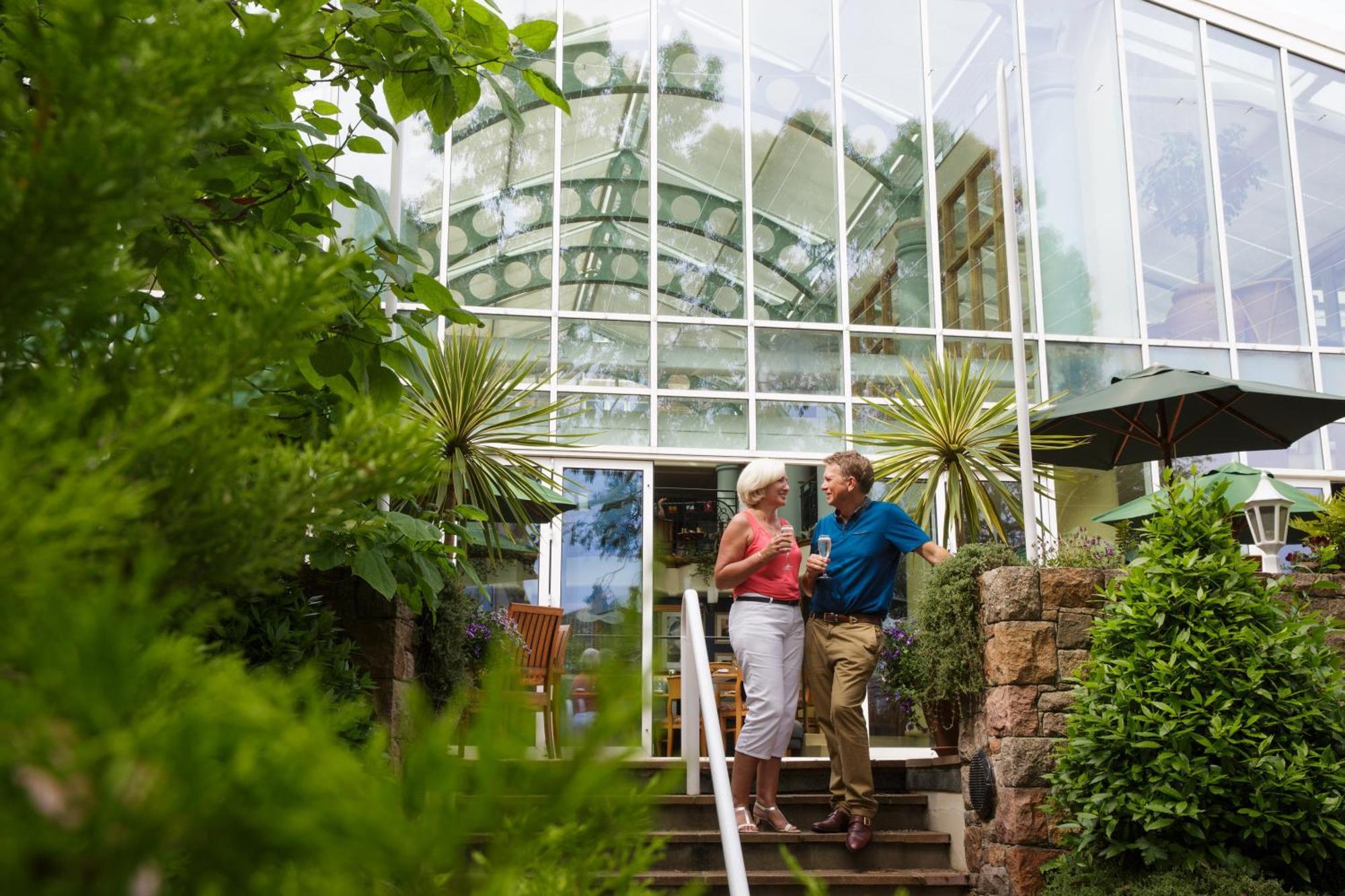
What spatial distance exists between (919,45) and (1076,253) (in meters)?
2.38

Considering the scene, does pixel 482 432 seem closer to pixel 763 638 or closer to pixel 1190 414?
pixel 763 638

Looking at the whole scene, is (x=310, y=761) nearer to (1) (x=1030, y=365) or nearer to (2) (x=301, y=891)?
(2) (x=301, y=891)

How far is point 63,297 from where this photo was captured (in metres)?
0.57

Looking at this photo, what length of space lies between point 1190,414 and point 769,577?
3371 mm

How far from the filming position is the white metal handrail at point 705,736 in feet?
9.57

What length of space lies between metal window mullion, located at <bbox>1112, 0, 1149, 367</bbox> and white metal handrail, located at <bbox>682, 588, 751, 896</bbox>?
6259 millimetres

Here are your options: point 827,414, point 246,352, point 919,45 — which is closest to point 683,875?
point 246,352

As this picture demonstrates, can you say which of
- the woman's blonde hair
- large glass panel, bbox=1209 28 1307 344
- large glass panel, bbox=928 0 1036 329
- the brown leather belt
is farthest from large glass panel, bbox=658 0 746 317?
the brown leather belt

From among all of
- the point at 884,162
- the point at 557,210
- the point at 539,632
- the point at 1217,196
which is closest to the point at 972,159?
the point at 884,162

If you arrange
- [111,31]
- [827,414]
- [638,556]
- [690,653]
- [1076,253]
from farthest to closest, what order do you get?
1. [1076,253]
2. [827,414]
3. [638,556]
4. [690,653]
5. [111,31]

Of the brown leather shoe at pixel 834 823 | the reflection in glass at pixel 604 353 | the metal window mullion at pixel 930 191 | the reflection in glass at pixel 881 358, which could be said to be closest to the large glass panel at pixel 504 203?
the reflection in glass at pixel 604 353

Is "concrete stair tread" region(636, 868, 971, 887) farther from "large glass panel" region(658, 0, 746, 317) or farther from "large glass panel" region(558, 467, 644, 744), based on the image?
"large glass panel" region(658, 0, 746, 317)

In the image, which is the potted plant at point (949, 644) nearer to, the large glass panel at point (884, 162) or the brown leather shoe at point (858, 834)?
the brown leather shoe at point (858, 834)

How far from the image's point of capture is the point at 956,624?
4473 millimetres
